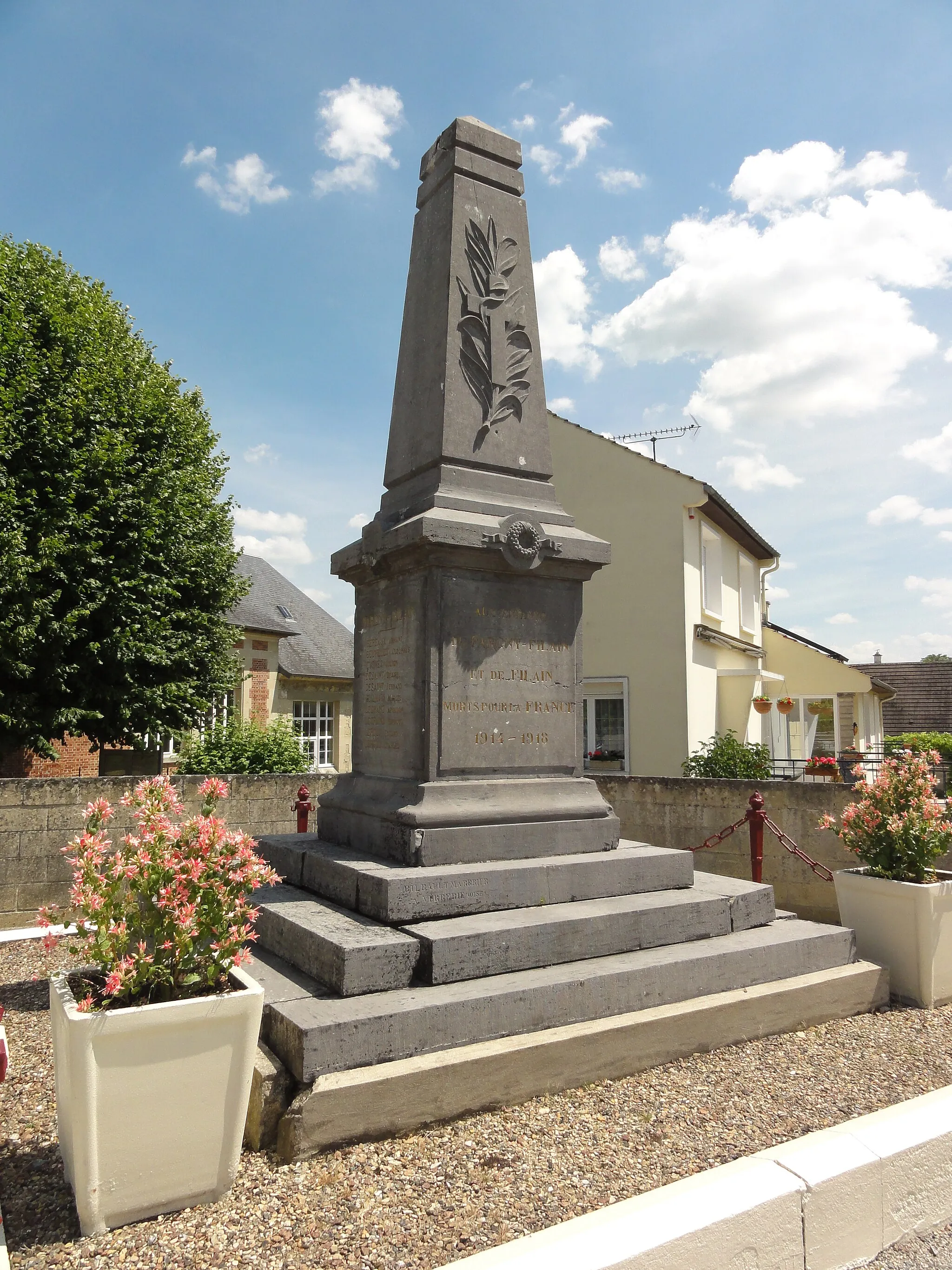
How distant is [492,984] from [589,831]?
151 centimetres

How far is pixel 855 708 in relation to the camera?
22.8 meters

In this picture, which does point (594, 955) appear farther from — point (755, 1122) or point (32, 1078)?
point (32, 1078)

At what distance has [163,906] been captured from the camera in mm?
2945

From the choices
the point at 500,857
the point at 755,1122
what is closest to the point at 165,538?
the point at 500,857

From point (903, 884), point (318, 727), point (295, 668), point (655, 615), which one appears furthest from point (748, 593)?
point (903, 884)

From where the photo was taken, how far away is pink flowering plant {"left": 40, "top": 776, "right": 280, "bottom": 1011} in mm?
2875

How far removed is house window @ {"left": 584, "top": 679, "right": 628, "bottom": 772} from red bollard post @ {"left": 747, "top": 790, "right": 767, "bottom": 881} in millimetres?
7894

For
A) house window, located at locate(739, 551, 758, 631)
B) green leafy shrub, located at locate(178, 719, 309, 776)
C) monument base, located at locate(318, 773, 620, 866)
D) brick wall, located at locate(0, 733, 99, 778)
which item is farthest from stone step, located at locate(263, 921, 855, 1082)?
house window, located at locate(739, 551, 758, 631)

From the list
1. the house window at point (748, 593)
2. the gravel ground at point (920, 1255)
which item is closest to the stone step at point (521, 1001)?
the gravel ground at point (920, 1255)

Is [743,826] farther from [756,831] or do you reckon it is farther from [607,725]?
[607,725]

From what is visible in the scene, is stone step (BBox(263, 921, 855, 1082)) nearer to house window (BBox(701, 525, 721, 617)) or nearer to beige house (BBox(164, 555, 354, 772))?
house window (BBox(701, 525, 721, 617))

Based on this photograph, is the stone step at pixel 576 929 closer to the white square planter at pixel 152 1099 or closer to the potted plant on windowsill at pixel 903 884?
the potted plant on windowsill at pixel 903 884
